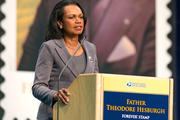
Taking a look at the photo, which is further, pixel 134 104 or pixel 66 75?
pixel 66 75

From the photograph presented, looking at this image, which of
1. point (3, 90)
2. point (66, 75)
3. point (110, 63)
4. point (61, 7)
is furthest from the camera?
point (110, 63)

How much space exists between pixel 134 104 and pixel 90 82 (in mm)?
213

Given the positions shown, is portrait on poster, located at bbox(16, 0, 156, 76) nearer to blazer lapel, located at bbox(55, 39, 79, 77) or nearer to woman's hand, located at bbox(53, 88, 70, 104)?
blazer lapel, located at bbox(55, 39, 79, 77)

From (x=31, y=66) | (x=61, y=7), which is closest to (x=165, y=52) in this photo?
(x=31, y=66)

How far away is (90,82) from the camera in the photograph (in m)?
1.78

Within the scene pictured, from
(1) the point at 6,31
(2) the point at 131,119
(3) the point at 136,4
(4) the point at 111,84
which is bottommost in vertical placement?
(2) the point at 131,119

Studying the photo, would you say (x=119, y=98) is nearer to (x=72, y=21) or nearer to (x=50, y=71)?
(x=50, y=71)

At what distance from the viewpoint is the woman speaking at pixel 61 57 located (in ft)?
6.91

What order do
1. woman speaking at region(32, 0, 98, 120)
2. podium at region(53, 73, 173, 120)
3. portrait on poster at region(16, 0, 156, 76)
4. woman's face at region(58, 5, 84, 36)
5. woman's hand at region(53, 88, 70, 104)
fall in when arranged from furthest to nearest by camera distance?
1. portrait on poster at region(16, 0, 156, 76)
2. woman's face at region(58, 5, 84, 36)
3. woman speaking at region(32, 0, 98, 120)
4. woman's hand at region(53, 88, 70, 104)
5. podium at region(53, 73, 173, 120)

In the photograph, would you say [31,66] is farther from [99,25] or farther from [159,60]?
[159,60]

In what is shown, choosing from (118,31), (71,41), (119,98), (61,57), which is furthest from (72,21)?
(118,31)

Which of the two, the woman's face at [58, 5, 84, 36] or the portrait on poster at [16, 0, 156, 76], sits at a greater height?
the portrait on poster at [16, 0, 156, 76]

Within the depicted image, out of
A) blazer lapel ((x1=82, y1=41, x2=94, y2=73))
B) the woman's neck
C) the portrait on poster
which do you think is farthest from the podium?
the portrait on poster

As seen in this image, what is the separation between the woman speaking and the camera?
211cm
